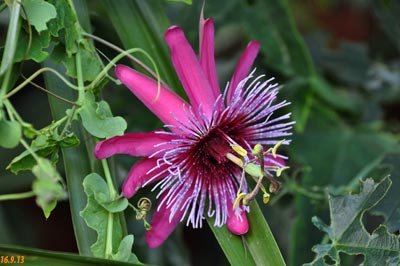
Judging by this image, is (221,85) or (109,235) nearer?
(109,235)

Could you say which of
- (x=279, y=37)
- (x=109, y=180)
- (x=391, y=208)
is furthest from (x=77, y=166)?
(x=279, y=37)

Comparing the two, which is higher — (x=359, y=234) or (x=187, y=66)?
(x=187, y=66)

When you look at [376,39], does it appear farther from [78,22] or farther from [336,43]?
[78,22]

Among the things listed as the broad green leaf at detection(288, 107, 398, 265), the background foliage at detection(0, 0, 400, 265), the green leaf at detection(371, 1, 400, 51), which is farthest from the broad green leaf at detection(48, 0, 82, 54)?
the green leaf at detection(371, 1, 400, 51)

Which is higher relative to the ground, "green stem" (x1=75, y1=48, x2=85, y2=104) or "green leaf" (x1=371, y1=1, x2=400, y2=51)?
"green stem" (x1=75, y1=48, x2=85, y2=104)

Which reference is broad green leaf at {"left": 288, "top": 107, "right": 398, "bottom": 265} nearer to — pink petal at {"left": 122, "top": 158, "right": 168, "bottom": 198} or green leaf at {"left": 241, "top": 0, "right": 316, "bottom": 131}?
green leaf at {"left": 241, "top": 0, "right": 316, "bottom": 131}

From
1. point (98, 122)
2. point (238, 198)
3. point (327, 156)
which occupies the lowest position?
point (327, 156)

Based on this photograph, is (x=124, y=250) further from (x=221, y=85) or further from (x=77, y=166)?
(x=221, y=85)
